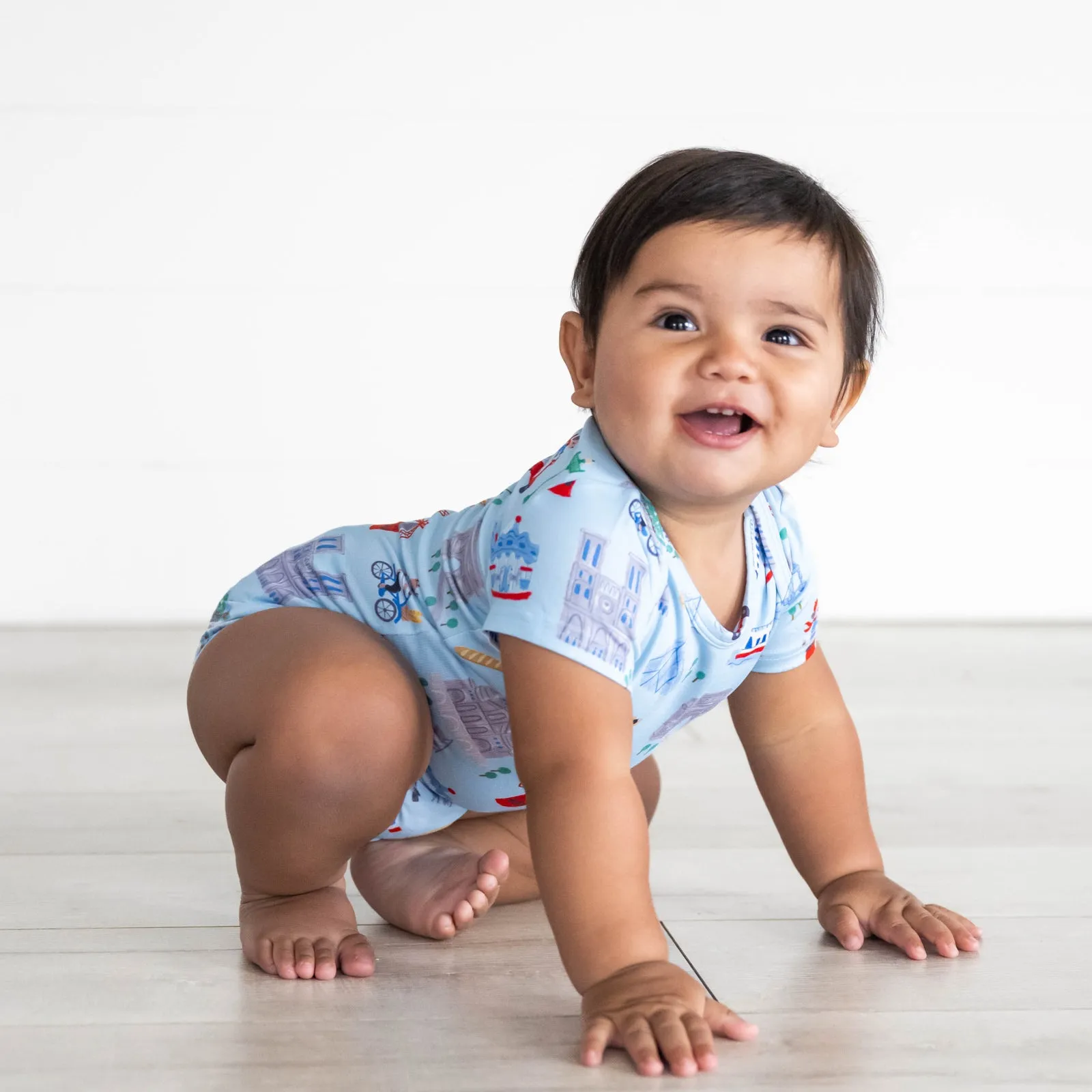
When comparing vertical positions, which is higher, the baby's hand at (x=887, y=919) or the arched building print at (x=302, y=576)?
the arched building print at (x=302, y=576)

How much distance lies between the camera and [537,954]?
0.94 m

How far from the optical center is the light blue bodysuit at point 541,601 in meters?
0.85

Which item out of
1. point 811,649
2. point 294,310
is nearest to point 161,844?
point 811,649

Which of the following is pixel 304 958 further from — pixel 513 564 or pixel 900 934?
pixel 900 934

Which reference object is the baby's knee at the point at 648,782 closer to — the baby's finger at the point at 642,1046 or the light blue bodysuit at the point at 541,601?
the light blue bodysuit at the point at 541,601

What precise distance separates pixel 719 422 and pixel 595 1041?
1.26 ft

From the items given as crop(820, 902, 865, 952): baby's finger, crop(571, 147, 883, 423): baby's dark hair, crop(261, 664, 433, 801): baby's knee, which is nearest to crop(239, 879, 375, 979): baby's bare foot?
Result: crop(261, 664, 433, 801): baby's knee

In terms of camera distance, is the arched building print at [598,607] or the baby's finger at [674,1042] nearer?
the baby's finger at [674,1042]

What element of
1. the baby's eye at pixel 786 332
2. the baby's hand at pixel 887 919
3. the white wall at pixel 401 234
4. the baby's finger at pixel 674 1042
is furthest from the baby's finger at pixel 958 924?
the white wall at pixel 401 234

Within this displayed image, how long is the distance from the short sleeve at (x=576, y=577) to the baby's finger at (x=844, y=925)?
0.25 m

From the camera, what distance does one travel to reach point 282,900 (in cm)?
96

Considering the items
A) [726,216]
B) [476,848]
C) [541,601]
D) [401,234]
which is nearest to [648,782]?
[476,848]

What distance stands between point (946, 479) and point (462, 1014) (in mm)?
2087

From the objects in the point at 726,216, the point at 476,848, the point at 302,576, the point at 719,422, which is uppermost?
the point at 726,216
